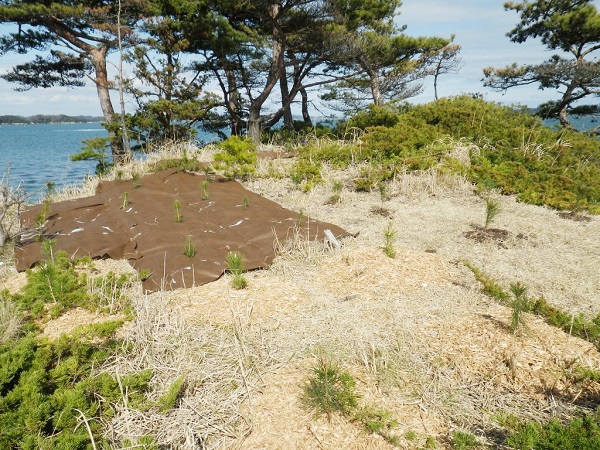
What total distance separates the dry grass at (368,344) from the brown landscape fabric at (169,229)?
0.35 metres

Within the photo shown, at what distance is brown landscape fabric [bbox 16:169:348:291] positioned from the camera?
441cm

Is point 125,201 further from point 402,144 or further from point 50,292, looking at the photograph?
point 402,144

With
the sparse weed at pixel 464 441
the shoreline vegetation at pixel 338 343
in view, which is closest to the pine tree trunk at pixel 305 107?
the shoreline vegetation at pixel 338 343

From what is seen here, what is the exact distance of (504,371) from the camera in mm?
2676

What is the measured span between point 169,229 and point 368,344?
131 inches

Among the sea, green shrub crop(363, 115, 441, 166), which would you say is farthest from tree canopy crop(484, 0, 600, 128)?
green shrub crop(363, 115, 441, 166)

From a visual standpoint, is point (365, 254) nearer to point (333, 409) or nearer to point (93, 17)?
point (333, 409)

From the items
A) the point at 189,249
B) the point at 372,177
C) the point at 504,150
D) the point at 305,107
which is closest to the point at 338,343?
the point at 189,249

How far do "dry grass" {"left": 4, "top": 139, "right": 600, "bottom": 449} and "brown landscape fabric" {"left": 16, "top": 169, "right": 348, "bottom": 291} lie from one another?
0.35 meters

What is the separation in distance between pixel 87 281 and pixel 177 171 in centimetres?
384

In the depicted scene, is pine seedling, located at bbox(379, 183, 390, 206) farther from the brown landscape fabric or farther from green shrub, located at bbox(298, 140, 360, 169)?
green shrub, located at bbox(298, 140, 360, 169)

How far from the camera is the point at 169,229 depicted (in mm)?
5172

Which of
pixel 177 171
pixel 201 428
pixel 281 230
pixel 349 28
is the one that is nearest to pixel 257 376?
pixel 201 428

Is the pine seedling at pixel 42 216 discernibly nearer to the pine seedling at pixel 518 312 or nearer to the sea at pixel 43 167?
the sea at pixel 43 167
